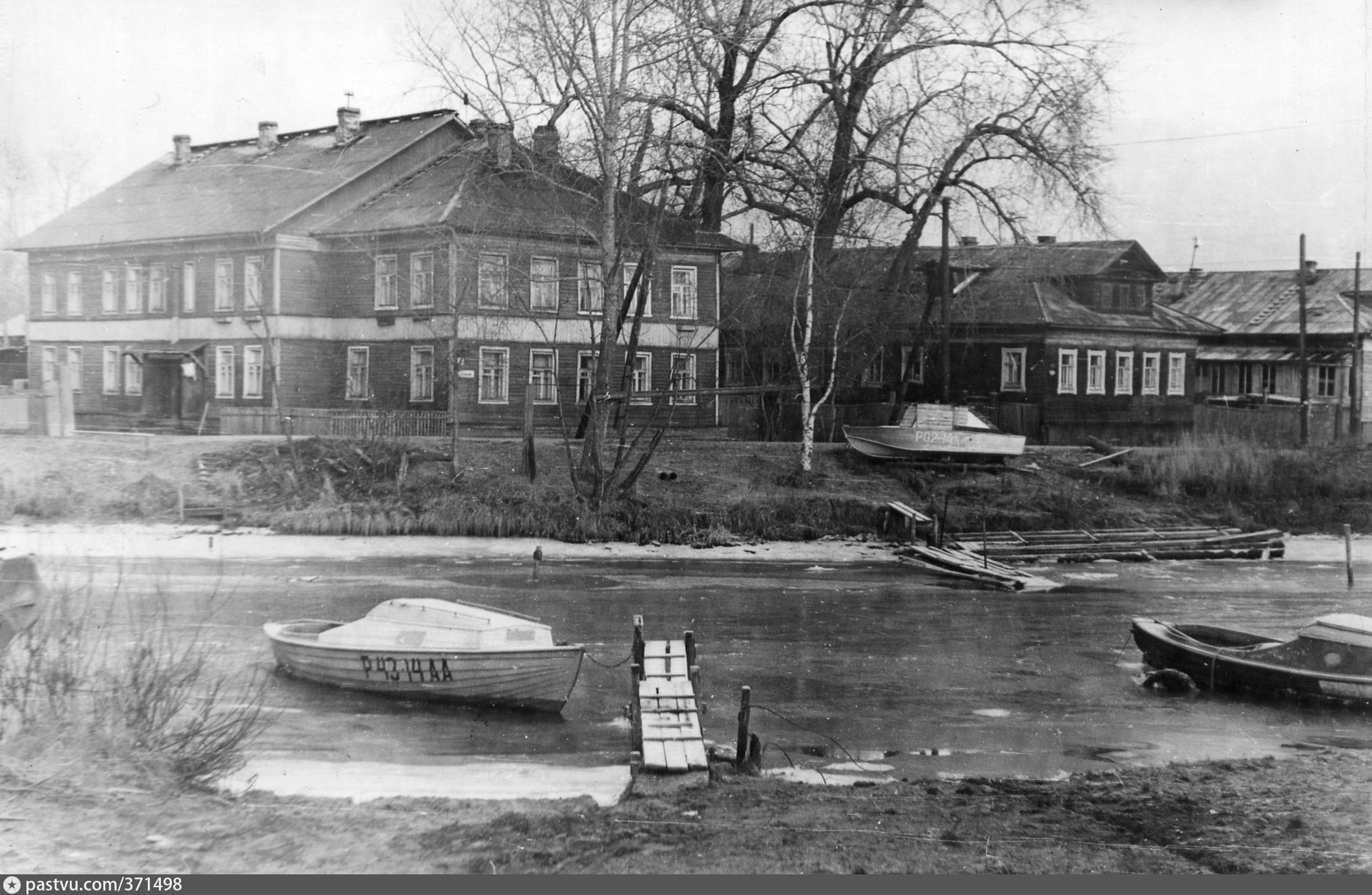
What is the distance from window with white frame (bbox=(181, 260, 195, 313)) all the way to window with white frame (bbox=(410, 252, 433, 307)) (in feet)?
10.7

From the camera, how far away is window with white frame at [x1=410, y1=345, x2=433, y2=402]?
21453 millimetres

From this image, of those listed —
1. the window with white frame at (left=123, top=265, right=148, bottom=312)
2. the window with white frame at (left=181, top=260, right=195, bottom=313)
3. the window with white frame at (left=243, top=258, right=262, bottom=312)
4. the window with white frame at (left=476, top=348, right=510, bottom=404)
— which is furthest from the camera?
the window with white frame at (left=476, top=348, right=510, bottom=404)

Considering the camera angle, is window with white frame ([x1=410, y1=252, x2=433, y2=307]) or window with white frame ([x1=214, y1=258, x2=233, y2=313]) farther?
window with white frame ([x1=410, y1=252, x2=433, y2=307])

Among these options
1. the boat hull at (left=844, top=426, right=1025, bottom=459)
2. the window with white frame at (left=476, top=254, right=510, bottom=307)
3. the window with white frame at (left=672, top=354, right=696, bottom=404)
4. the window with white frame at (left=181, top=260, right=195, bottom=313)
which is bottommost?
the boat hull at (left=844, top=426, right=1025, bottom=459)

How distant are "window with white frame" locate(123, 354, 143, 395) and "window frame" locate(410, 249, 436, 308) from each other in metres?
4.27

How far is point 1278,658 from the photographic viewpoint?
11.4 meters

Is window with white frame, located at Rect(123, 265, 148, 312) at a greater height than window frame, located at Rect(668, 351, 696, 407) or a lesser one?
greater

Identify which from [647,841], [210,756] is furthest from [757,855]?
[210,756]

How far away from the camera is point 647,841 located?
21.5 feet

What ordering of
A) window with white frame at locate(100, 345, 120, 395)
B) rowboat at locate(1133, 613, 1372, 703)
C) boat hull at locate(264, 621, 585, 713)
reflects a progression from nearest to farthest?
1. boat hull at locate(264, 621, 585, 713)
2. rowboat at locate(1133, 613, 1372, 703)
3. window with white frame at locate(100, 345, 120, 395)

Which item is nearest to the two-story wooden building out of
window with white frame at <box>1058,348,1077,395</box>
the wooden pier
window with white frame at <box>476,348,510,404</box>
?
window with white frame at <box>476,348,510,404</box>

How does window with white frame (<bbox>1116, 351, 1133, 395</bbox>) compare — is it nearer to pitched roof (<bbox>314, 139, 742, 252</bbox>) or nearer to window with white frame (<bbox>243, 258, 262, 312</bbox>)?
pitched roof (<bbox>314, 139, 742, 252</bbox>)

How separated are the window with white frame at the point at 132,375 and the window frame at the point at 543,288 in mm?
6128

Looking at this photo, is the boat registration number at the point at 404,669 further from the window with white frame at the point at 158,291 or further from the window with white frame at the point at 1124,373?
the window with white frame at the point at 1124,373
